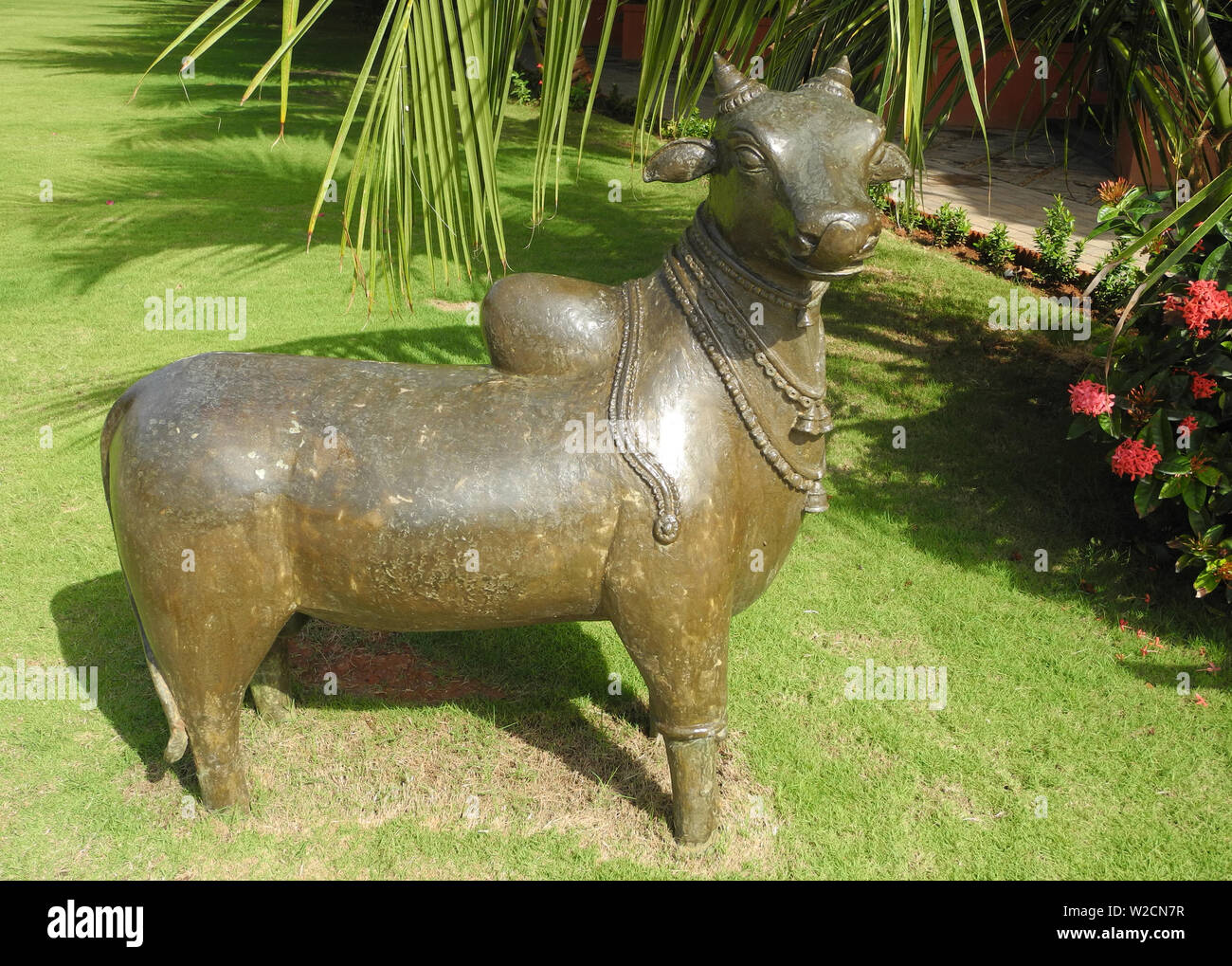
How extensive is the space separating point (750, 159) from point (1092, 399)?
291 cm

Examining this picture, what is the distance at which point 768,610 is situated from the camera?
496 cm

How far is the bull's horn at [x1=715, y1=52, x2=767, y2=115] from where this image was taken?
2797 mm

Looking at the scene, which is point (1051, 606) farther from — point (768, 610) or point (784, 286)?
point (784, 286)

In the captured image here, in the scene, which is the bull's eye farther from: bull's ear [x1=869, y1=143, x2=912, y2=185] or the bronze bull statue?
bull's ear [x1=869, y1=143, x2=912, y2=185]

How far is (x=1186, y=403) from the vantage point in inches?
188

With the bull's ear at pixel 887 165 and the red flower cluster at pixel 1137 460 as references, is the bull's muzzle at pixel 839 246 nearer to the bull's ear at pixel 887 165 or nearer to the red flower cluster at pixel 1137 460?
the bull's ear at pixel 887 165

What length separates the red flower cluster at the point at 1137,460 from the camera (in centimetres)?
474

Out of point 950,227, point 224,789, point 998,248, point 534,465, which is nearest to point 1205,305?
point 534,465

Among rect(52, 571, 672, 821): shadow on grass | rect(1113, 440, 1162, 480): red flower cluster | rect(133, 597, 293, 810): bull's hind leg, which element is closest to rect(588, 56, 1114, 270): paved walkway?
rect(1113, 440, 1162, 480): red flower cluster

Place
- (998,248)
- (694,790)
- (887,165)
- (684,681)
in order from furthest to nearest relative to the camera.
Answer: (998,248) < (694,790) < (684,681) < (887,165)

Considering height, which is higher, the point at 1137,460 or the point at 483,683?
the point at 1137,460

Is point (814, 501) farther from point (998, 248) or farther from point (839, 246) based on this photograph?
point (998, 248)

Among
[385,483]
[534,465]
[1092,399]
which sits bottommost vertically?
[1092,399]

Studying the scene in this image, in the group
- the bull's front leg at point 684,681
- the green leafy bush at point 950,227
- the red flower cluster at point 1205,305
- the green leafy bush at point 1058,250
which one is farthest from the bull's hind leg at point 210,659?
the green leafy bush at point 950,227
